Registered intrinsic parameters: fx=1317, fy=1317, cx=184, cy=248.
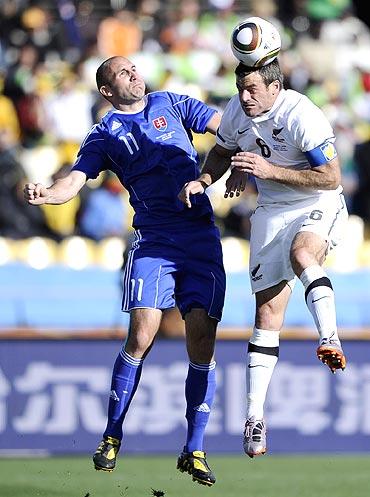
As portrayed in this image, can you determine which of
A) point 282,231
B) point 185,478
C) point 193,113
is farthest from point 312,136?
point 185,478

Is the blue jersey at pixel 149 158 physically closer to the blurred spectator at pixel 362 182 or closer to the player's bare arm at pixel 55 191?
the player's bare arm at pixel 55 191

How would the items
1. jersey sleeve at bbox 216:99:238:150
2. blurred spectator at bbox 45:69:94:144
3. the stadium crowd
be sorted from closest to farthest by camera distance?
jersey sleeve at bbox 216:99:238:150 < the stadium crowd < blurred spectator at bbox 45:69:94:144

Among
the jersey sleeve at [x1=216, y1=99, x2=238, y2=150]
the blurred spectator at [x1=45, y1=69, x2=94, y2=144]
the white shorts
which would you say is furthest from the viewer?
the blurred spectator at [x1=45, y1=69, x2=94, y2=144]

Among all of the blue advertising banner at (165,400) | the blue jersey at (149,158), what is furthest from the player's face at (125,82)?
the blue advertising banner at (165,400)

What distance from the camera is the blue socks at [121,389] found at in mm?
8734

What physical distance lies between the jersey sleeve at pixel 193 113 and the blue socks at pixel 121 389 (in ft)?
5.31

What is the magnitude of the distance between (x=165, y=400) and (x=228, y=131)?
466 centimetres

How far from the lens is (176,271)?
887 cm

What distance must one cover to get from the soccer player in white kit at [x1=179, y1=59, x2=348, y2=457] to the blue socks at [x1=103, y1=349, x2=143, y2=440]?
78 cm

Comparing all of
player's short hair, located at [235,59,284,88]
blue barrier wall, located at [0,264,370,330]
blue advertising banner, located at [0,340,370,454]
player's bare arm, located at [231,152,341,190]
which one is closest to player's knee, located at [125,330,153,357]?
player's bare arm, located at [231,152,341,190]

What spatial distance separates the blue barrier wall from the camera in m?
12.8

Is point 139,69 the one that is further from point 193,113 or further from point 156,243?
point 156,243

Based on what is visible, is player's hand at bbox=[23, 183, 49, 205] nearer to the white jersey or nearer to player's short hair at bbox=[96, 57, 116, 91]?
player's short hair at bbox=[96, 57, 116, 91]

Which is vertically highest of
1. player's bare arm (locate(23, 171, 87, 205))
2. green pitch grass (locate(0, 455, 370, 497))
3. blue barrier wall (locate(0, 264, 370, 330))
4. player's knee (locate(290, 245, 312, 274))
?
player's bare arm (locate(23, 171, 87, 205))
